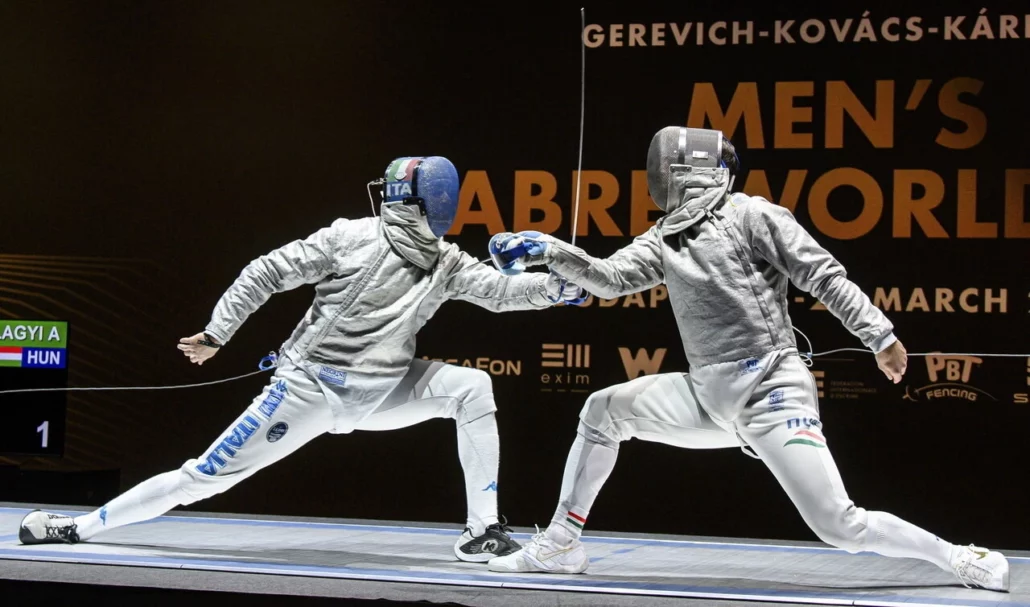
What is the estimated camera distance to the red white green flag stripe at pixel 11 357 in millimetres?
5043

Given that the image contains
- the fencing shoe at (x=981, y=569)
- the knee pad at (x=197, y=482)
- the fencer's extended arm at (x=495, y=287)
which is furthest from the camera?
the fencer's extended arm at (x=495, y=287)

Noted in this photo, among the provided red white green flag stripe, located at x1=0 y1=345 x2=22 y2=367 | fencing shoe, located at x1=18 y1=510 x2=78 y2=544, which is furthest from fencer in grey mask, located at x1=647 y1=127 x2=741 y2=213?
red white green flag stripe, located at x1=0 y1=345 x2=22 y2=367

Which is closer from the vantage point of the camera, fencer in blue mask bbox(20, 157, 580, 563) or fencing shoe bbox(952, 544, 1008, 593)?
fencing shoe bbox(952, 544, 1008, 593)

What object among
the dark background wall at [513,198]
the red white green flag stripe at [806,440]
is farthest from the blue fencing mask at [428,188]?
the red white green flag stripe at [806,440]

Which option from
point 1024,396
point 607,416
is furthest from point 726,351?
point 1024,396

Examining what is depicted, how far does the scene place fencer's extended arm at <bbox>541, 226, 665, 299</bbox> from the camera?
2.99 metres

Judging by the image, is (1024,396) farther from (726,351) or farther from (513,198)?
(513,198)

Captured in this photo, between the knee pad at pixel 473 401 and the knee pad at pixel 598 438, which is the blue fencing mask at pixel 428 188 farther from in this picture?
the knee pad at pixel 598 438

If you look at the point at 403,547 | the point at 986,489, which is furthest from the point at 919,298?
the point at 403,547

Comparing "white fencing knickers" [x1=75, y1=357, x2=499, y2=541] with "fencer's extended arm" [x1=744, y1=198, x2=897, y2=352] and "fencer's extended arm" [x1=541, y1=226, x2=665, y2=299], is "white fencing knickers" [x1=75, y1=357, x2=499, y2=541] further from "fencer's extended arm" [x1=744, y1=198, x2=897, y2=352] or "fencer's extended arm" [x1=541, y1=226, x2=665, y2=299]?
"fencer's extended arm" [x1=744, y1=198, x2=897, y2=352]

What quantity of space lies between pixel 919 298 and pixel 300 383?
2335 millimetres

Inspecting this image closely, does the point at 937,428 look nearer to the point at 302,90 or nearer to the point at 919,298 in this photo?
the point at 919,298

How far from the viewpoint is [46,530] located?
3420mm

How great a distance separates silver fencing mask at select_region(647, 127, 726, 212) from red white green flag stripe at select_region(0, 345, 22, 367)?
10.8ft
